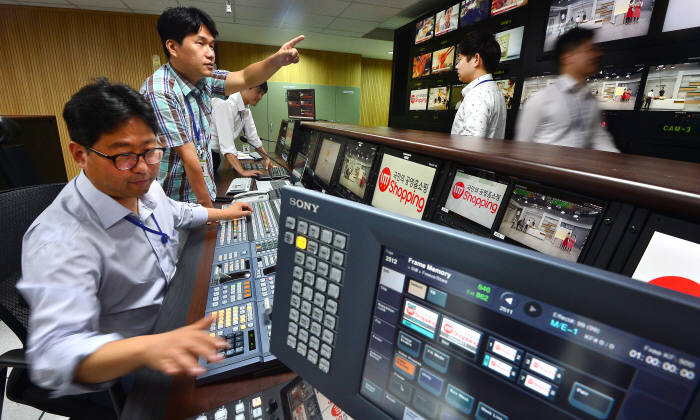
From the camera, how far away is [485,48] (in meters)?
1.98

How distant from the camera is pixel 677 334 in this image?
0.23 metres

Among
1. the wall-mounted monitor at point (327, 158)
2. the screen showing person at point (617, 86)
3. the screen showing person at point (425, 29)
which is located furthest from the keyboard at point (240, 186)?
the screen showing person at point (425, 29)

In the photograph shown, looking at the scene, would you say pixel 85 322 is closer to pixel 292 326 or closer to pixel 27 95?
pixel 292 326

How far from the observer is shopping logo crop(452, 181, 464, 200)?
68 cm

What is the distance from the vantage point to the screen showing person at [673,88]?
1.90m

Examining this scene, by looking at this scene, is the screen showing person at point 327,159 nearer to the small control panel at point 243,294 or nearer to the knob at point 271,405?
the small control panel at point 243,294

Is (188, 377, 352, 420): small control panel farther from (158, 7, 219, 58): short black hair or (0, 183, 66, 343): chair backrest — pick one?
(158, 7, 219, 58): short black hair

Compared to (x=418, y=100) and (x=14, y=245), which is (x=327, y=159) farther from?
(x=418, y=100)

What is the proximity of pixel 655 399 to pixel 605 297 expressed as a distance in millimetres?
91

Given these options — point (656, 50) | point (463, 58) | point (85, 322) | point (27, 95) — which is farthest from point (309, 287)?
point (27, 95)

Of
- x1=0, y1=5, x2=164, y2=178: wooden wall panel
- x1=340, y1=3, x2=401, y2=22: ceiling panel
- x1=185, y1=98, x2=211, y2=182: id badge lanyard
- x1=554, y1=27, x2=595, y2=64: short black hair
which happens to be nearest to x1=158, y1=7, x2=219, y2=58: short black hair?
x1=185, y1=98, x2=211, y2=182: id badge lanyard

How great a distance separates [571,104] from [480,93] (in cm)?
49

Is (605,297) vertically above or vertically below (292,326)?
above

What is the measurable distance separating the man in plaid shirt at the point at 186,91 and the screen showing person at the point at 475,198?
3.33 ft
